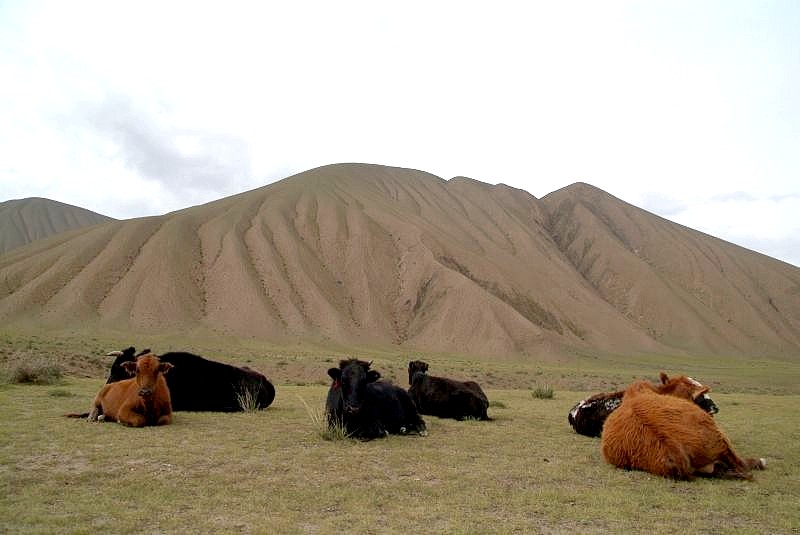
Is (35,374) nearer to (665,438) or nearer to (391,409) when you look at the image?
(391,409)

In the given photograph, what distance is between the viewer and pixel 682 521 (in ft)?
18.7

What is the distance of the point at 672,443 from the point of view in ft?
23.8

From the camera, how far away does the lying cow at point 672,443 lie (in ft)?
23.8

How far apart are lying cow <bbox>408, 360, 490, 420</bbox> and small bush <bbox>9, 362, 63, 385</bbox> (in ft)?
35.8

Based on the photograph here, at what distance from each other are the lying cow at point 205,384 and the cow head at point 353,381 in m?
3.87

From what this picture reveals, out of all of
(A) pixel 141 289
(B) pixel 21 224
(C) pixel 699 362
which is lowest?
(C) pixel 699 362

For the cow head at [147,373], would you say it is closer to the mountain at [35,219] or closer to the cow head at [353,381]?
the cow head at [353,381]

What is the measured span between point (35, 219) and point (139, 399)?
17689 centimetres

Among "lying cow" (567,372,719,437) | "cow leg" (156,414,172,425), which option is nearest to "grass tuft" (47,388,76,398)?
"cow leg" (156,414,172,425)

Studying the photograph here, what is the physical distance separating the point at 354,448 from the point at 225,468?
7.14ft

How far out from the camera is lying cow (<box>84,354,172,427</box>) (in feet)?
33.4

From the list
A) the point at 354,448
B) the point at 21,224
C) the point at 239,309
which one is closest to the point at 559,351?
the point at 239,309

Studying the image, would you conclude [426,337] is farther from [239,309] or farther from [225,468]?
[225,468]

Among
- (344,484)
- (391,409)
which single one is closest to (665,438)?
(344,484)
